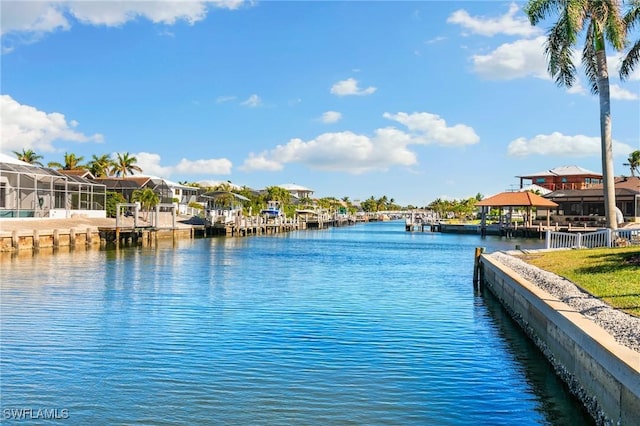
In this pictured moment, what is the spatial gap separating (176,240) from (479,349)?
181 ft

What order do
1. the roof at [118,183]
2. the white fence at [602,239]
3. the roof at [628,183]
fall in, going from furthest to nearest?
the roof at [118,183] → the roof at [628,183] → the white fence at [602,239]

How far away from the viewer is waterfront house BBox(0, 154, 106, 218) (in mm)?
52969

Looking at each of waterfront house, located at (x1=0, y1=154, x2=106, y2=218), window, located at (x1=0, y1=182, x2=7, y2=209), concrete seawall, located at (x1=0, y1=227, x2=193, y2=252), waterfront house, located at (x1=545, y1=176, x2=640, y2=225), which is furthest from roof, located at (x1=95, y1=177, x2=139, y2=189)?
waterfront house, located at (x1=545, y1=176, x2=640, y2=225)

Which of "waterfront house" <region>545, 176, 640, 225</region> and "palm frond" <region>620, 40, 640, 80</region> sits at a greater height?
"palm frond" <region>620, 40, 640, 80</region>

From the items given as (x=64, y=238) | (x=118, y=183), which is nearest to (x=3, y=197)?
(x=64, y=238)

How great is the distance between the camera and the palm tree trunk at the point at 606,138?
30219 millimetres

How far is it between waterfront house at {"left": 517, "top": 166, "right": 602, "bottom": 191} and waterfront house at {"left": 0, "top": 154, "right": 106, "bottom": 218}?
81.5 metres

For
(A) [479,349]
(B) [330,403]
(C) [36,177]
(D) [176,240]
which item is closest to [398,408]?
(B) [330,403]

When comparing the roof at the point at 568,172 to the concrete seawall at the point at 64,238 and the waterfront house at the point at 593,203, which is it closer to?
the waterfront house at the point at 593,203

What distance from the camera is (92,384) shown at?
11867 millimetres

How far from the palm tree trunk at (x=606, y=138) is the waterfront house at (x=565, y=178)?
7842cm

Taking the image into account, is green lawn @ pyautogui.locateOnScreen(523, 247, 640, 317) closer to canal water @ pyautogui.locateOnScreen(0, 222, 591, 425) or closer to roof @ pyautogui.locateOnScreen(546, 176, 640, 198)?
canal water @ pyautogui.locateOnScreen(0, 222, 591, 425)

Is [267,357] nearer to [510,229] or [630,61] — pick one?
[630,61]

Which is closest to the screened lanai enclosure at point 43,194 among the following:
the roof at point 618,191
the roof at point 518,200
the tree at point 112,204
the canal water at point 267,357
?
the tree at point 112,204
